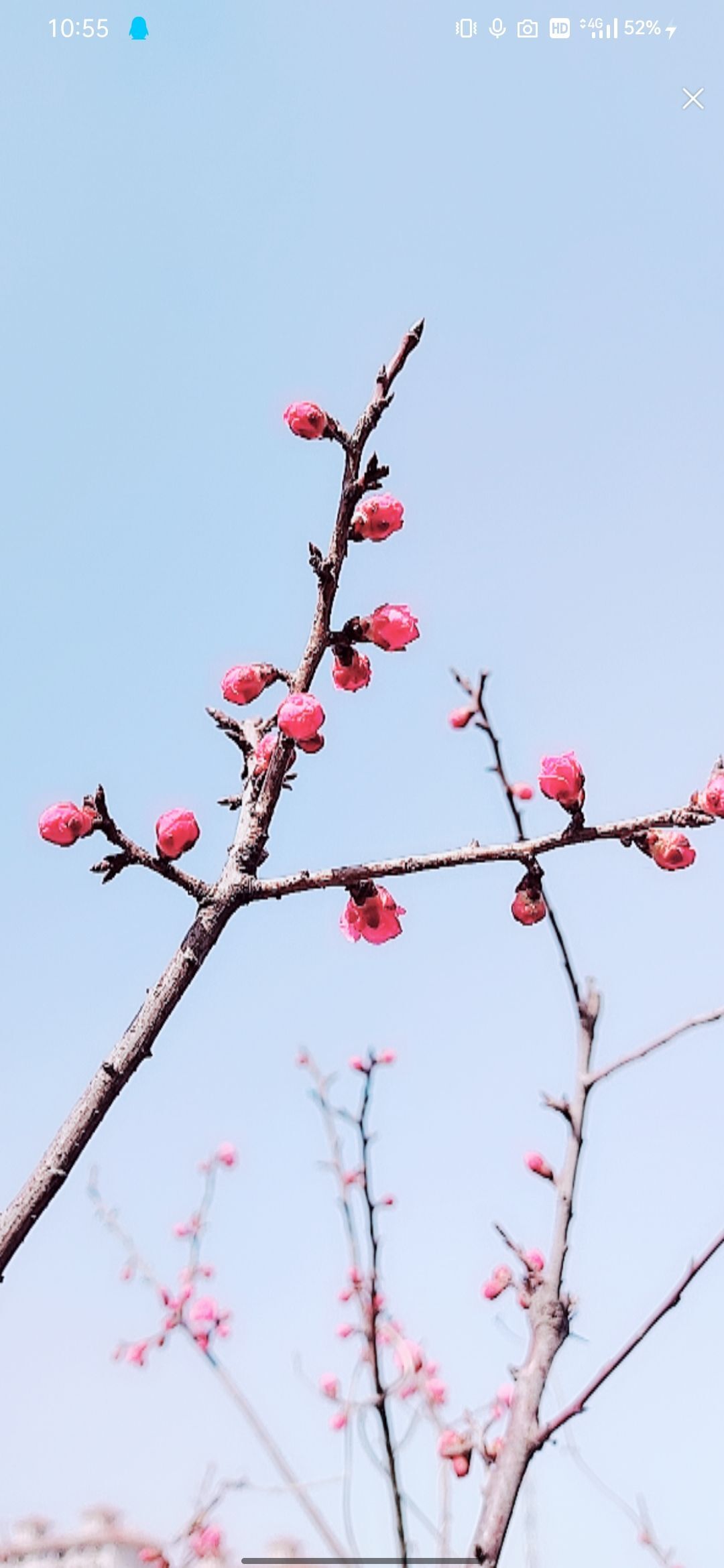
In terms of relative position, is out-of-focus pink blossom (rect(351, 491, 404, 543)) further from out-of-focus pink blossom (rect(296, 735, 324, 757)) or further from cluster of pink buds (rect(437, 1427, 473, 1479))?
cluster of pink buds (rect(437, 1427, 473, 1479))

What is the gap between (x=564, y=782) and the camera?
1.64m

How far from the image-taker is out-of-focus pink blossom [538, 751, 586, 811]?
1.64 meters

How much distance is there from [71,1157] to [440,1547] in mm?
2814

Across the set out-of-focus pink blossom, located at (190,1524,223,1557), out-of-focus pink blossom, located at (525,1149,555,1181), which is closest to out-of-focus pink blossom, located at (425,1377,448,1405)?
out-of-focus pink blossom, located at (190,1524,223,1557)

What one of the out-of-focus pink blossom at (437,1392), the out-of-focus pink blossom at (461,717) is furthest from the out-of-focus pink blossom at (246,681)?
the out-of-focus pink blossom at (437,1392)

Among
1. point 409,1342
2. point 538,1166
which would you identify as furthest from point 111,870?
point 409,1342

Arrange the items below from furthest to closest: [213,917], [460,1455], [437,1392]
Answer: [437,1392] → [460,1455] → [213,917]

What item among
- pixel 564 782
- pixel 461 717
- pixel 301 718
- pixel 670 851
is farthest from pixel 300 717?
pixel 461 717

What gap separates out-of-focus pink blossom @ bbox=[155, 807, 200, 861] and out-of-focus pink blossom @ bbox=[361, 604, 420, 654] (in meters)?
0.45

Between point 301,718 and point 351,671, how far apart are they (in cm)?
30

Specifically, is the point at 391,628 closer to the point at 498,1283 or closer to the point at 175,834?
the point at 175,834

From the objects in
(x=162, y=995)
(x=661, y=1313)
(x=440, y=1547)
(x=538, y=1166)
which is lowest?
(x=440, y=1547)

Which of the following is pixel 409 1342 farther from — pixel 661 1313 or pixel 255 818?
pixel 255 818

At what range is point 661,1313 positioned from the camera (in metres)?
2.09
